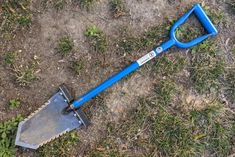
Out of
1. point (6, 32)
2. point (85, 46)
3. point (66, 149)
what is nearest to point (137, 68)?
point (85, 46)

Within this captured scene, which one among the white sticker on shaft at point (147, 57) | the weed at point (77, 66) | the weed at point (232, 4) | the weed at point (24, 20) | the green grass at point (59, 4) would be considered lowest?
the weed at point (232, 4)

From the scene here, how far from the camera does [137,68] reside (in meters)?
3.65

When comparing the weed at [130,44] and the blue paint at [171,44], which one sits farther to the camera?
the weed at [130,44]

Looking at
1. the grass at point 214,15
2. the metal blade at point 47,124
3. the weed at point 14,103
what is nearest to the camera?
the metal blade at point 47,124

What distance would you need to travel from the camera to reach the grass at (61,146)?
140 inches

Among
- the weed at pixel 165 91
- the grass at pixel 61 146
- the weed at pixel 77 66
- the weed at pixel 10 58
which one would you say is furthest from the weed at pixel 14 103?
the weed at pixel 165 91

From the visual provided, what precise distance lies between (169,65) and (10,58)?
151cm

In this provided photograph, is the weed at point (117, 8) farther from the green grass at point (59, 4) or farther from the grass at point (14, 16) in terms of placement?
the grass at point (14, 16)

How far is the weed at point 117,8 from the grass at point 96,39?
23 cm

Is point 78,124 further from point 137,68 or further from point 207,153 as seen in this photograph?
point 207,153

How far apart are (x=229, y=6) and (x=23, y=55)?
80.8 inches

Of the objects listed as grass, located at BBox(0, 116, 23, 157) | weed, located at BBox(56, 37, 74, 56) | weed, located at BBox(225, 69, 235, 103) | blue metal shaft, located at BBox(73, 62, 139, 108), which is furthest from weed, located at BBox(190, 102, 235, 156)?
grass, located at BBox(0, 116, 23, 157)

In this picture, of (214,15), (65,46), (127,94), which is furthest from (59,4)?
(214,15)

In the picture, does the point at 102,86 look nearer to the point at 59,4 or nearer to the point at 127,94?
the point at 127,94
